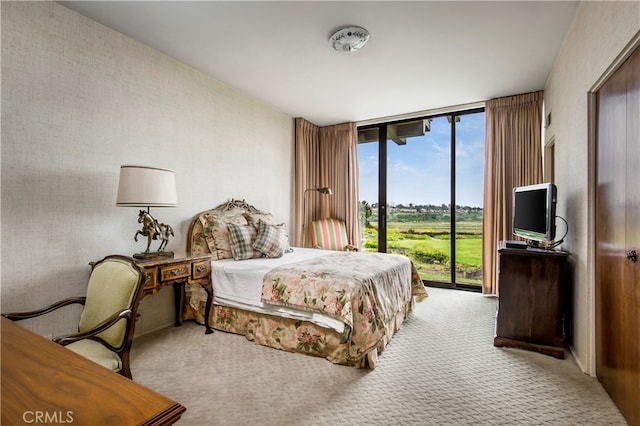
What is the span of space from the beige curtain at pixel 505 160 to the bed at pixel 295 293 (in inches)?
53.3

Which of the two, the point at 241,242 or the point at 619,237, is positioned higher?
the point at 619,237

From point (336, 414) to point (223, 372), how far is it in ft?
2.90

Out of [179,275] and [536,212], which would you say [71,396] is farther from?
[536,212]

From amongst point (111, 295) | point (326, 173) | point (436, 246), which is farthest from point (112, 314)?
point (436, 246)

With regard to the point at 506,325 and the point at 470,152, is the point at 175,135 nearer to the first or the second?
the point at 506,325

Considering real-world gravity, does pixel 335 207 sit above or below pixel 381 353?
above

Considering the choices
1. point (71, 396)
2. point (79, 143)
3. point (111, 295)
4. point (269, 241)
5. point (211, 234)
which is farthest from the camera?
point (269, 241)

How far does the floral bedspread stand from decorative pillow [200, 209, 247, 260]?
2.68 ft

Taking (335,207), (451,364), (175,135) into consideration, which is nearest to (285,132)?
(335,207)

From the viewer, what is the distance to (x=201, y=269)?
2.83m

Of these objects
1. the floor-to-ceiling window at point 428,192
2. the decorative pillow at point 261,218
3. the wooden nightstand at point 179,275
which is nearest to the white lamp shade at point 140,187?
the wooden nightstand at point 179,275

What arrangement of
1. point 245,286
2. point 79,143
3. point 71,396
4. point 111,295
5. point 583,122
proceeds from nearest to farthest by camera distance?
point 71,396, point 111,295, point 583,122, point 79,143, point 245,286

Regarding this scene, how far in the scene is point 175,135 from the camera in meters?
3.09

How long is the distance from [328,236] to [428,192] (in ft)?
5.46
